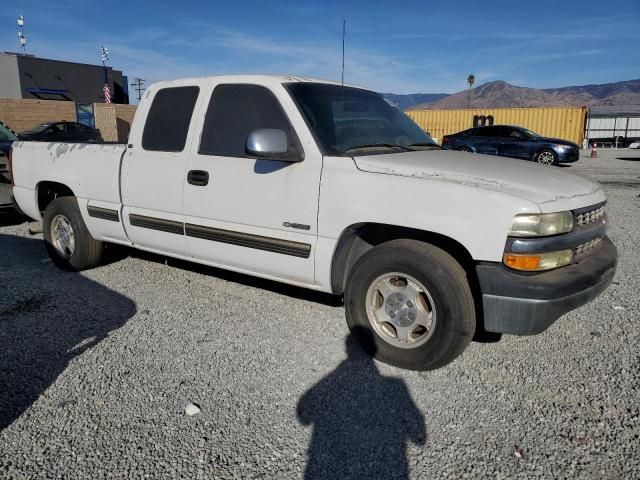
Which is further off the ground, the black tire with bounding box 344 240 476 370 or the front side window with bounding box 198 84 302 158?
the front side window with bounding box 198 84 302 158

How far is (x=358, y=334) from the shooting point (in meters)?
3.45

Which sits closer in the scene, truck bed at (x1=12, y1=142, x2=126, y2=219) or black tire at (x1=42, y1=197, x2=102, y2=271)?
truck bed at (x1=12, y1=142, x2=126, y2=219)

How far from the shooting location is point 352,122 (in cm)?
392

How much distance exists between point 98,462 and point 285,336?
1644 mm

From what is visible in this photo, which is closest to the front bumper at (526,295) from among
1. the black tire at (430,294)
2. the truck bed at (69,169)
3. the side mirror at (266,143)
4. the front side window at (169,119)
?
the black tire at (430,294)

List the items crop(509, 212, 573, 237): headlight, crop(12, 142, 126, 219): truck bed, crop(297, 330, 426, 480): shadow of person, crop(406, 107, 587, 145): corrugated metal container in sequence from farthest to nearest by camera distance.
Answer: crop(406, 107, 587, 145): corrugated metal container < crop(12, 142, 126, 219): truck bed < crop(509, 212, 573, 237): headlight < crop(297, 330, 426, 480): shadow of person

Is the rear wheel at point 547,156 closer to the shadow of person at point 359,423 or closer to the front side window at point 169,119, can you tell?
the front side window at point 169,119

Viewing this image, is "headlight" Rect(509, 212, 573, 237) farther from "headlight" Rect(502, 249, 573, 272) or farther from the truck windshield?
the truck windshield

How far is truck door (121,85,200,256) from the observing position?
13.9 ft

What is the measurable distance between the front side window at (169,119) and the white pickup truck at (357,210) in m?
0.01

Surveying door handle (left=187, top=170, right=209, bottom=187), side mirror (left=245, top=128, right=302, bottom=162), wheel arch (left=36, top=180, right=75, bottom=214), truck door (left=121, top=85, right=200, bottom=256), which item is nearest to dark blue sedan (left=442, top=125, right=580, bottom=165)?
wheel arch (left=36, top=180, right=75, bottom=214)

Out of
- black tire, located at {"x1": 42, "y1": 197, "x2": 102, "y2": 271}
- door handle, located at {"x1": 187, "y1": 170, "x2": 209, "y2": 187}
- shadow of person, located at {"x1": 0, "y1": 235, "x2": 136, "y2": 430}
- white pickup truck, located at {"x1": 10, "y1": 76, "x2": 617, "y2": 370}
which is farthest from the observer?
black tire, located at {"x1": 42, "y1": 197, "x2": 102, "y2": 271}

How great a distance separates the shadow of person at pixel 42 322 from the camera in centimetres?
313

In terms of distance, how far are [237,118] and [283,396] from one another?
7.04 feet
